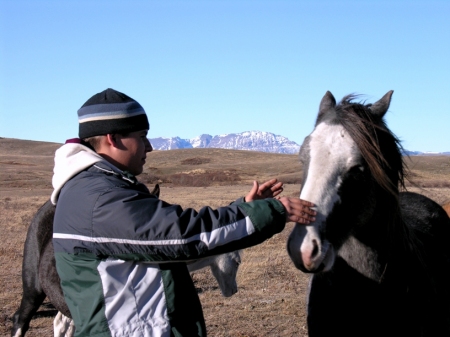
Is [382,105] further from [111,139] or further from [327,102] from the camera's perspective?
[111,139]

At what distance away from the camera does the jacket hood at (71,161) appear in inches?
92.1

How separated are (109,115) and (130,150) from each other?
7.5 inches

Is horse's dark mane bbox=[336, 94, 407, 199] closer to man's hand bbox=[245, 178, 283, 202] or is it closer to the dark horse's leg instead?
man's hand bbox=[245, 178, 283, 202]

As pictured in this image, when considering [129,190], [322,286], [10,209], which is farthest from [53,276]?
[10,209]

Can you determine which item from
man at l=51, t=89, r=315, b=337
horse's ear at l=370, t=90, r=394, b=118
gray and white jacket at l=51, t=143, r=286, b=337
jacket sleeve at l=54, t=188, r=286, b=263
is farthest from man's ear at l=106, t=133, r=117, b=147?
horse's ear at l=370, t=90, r=394, b=118

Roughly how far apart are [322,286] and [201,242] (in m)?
1.43

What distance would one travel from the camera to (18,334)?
18.6 ft

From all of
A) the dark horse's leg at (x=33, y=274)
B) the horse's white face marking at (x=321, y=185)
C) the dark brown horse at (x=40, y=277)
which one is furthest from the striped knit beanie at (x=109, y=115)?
the dark horse's leg at (x=33, y=274)

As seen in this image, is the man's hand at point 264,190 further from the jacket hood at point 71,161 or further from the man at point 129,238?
the jacket hood at point 71,161

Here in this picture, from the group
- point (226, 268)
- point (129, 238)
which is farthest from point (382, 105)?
point (129, 238)

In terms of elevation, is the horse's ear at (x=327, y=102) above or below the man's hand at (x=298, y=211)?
above

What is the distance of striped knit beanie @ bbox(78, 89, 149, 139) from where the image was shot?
2377 millimetres

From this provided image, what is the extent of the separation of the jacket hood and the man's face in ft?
0.36

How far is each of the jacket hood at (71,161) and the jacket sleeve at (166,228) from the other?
0.87ft
